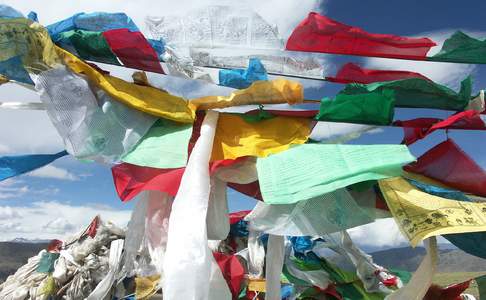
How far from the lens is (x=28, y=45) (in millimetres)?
2605

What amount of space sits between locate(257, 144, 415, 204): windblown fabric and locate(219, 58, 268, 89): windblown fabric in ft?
1.85

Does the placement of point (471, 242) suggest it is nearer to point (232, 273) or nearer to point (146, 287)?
point (232, 273)

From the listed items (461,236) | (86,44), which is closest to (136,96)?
(86,44)

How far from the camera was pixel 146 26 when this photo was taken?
2797mm

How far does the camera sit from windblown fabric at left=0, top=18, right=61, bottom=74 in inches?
100

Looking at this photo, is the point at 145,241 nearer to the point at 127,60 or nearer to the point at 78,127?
the point at 78,127

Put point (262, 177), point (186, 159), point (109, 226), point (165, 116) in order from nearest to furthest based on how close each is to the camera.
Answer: point (262, 177) < point (186, 159) < point (165, 116) < point (109, 226)

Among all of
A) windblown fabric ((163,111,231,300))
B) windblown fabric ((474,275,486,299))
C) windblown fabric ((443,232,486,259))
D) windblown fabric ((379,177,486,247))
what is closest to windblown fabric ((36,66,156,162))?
windblown fabric ((163,111,231,300))

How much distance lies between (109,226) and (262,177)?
11.0ft

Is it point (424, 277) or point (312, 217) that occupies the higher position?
point (312, 217)

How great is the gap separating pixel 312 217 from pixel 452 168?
85cm

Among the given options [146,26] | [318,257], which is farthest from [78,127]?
[318,257]

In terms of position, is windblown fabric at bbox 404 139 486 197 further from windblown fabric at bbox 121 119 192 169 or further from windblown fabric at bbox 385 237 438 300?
windblown fabric at bbox 121 119 192 169

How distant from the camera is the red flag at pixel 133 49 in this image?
106 inches
